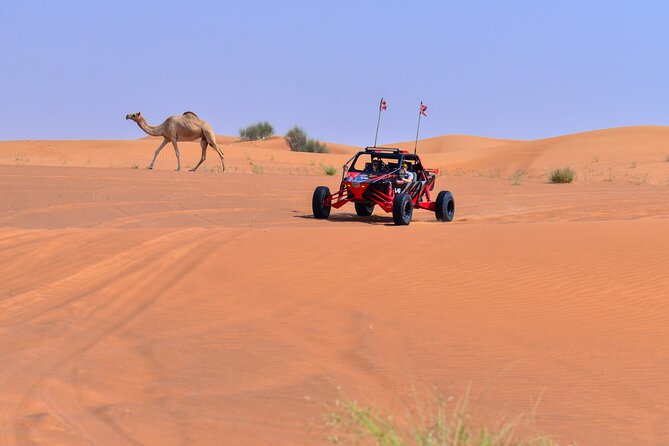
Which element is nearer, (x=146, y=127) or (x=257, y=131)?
(x=146, y=127)

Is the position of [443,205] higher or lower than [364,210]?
higher

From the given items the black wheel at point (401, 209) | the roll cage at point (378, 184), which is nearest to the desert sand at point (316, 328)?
the roll cage at point (378, 184)

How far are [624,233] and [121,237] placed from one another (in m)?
6.91

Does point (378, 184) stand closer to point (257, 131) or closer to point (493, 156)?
point (493, 156)

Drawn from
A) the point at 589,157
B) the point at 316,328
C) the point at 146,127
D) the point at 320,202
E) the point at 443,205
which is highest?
the point at 589,157

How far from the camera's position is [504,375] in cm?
673

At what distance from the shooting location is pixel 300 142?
2687 inches

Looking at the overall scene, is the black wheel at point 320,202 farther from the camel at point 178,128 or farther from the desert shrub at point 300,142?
the desert shrub at point 300,142

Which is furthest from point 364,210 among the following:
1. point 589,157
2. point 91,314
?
point 589,157

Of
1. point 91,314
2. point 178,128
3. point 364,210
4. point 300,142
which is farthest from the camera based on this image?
point 300,142

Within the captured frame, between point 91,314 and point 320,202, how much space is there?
910 cm

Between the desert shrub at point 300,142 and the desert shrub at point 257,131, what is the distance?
367 inches

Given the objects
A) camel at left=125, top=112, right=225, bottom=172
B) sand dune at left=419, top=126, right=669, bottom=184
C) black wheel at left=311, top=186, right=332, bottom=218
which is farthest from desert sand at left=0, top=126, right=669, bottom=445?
sand dune at left=419, top=126, right=669, bottom=184

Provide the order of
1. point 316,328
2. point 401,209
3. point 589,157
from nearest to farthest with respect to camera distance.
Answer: point 316,328, point 401,209, point 589,157
